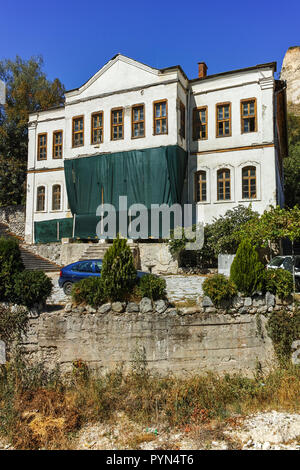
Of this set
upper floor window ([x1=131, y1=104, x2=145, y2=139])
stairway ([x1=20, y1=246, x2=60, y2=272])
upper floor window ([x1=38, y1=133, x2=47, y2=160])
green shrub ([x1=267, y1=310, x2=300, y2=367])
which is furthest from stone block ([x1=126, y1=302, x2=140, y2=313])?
upper floor window ([x1=38, y1=133, x2=47, y2=160])

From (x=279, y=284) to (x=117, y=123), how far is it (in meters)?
16.4

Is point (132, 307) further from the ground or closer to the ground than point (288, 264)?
closer to the ground

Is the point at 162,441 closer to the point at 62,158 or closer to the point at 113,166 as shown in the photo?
the point at 113,166

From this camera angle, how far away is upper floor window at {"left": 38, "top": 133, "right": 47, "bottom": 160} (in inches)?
1043

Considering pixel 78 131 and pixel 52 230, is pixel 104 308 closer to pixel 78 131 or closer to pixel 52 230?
pixel 52 230

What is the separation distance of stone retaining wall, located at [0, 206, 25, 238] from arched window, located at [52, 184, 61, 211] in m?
4.02

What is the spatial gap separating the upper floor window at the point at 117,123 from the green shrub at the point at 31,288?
14853mm

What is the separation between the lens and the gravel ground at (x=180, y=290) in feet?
37.9

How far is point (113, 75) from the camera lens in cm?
2284

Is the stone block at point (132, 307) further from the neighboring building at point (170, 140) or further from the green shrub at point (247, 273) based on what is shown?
the neighboring building at point (170, 140)

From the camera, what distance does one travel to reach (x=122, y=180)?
72.9ft

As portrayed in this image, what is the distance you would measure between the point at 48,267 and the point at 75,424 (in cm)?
1408

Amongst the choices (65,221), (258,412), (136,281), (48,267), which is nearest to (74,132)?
(65,221)

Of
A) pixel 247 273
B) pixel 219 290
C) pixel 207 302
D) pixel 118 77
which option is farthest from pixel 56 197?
pixel 247 273
